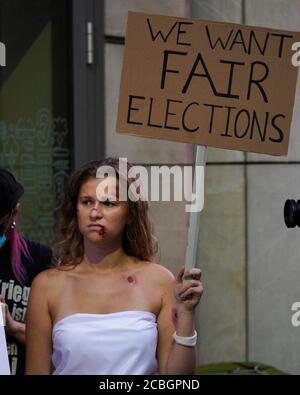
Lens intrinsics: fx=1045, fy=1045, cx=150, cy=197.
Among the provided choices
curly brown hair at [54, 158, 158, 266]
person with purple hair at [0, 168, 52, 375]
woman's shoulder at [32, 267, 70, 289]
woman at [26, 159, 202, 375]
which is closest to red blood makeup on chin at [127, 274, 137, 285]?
woman at [26, 159, 202, 375]

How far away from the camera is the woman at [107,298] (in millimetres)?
3344

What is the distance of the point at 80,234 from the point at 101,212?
0.67 ft

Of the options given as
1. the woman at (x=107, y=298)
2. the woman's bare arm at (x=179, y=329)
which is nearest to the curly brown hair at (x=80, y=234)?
the woman at (x=107, y=298)

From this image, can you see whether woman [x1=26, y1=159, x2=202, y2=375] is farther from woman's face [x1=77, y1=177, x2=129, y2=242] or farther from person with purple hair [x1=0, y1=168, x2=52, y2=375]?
person with purple hair [x1=0, y1=168, x2=52, y2=375]

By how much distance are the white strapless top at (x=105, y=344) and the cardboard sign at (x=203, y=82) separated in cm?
69

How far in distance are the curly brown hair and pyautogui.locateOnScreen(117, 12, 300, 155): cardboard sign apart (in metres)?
0.20

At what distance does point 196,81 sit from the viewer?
12.1 feet

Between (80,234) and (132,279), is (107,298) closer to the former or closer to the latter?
(132,279)

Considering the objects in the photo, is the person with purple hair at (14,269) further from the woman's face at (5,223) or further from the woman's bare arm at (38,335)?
the woman's bare arm at (38,335)

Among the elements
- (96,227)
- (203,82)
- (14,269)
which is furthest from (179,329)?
(203,82)

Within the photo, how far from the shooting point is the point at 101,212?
3.50m

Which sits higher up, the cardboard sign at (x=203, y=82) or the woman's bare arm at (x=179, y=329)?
the cardboard sign at (x=203, y=82)

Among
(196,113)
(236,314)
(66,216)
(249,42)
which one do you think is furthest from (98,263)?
(236,314)

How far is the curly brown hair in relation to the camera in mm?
3598
